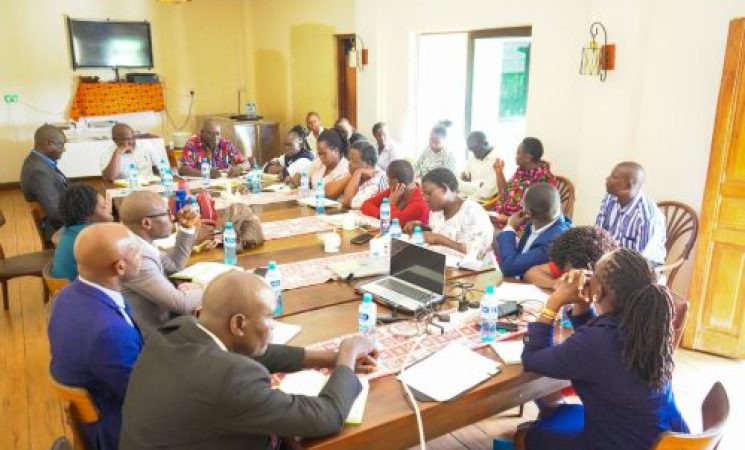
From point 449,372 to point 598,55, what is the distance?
3.10 m

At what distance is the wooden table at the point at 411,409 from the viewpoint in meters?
1.59

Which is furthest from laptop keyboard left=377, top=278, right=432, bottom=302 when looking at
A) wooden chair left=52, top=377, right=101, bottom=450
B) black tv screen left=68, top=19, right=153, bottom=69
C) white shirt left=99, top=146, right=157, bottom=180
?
black tv screen left=68, top=19, right=153, bottom=69

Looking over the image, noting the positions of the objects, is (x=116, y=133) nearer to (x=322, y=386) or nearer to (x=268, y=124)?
(x=268, y=124)

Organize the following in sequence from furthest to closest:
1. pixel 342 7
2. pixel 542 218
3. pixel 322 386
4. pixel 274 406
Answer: pixel 342 7
pixel 542 218
pixel 322 386
pixel 274 406

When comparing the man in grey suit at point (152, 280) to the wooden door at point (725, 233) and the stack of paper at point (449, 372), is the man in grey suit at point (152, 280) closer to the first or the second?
the stack of paper at point (449, 372)

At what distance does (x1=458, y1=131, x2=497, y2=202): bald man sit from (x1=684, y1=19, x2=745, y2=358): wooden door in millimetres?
1966

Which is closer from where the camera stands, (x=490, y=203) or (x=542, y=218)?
(x=542, y=218)

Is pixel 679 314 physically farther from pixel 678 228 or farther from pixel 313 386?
pixel 678 228

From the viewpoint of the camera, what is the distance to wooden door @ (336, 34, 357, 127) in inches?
293

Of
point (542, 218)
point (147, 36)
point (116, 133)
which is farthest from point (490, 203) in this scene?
point (147, 36)

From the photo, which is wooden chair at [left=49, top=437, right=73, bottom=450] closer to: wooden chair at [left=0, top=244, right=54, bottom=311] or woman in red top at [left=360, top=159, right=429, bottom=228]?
woman in red top at [left=360, top=159, right=429, bottom=228]

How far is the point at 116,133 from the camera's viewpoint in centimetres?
499

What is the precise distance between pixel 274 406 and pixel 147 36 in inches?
327

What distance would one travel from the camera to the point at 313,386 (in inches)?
69.4
